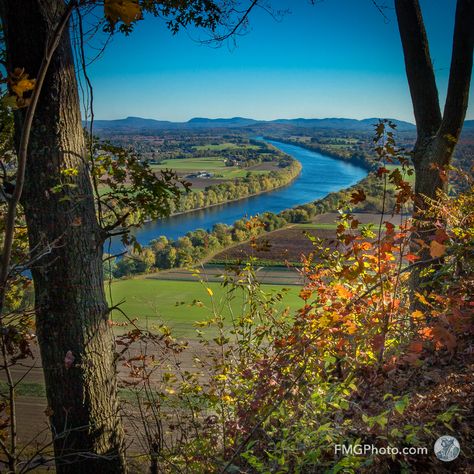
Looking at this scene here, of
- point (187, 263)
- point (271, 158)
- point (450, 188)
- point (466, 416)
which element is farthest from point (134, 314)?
point (271, 158)

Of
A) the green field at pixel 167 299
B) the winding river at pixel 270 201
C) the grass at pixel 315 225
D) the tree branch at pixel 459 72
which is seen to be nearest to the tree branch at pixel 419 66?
the tree branch at pixel 459 72

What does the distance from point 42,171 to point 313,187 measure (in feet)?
74.3

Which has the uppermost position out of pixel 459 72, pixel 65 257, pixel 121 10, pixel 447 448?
pixel 459 72

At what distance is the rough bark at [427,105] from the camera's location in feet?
11.3

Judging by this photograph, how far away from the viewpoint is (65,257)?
2.52 metres

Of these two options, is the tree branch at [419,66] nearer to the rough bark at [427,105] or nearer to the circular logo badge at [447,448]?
the rough bark at [427,105]

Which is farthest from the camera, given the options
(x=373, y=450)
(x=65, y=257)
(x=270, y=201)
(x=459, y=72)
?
(x=270, y=201)

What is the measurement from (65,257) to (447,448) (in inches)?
89.6

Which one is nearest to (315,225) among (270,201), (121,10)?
(270,201)

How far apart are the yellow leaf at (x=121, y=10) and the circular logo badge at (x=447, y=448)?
6.77ft

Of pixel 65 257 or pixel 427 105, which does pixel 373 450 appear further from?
pixel 427 105

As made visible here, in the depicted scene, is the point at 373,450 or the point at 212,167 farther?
the point at 212,167

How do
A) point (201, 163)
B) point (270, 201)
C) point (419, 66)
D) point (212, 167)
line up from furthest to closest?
1. point (201, 163)
2. point (212, 167)
3. point (270, 201)
4. point (419, 66)

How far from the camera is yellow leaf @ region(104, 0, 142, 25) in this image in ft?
2.84
